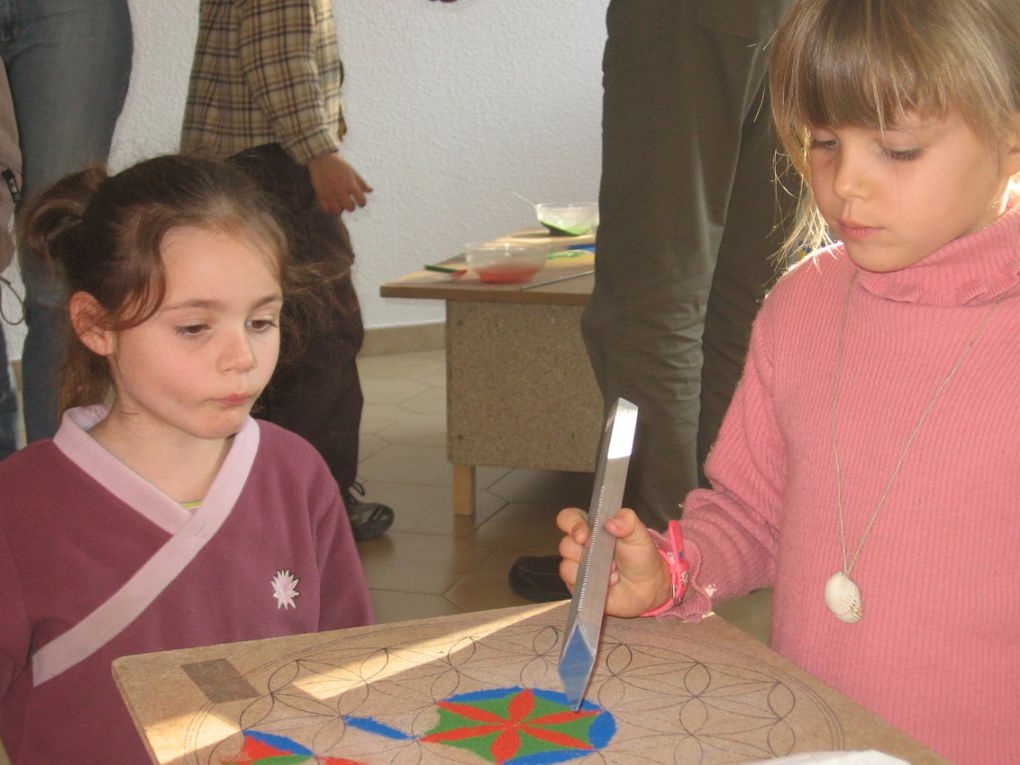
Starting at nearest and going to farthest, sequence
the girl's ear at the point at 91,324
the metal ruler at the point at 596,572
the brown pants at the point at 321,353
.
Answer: the metal ruler at the point at 596,572
the girl's ear at the point at 91,324
the brown pants at the point at 321,353

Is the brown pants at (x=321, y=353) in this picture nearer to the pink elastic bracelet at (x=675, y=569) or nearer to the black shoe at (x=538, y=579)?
Answer: the black shoe at (x=538, y=579)

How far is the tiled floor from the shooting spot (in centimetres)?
213

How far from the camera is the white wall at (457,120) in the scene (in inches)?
162

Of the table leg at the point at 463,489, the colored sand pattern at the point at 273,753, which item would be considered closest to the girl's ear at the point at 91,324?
the colored sand pattern at the point at 273,753

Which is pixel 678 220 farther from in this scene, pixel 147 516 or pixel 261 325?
pixel 147 516

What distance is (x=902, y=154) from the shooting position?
0.83m

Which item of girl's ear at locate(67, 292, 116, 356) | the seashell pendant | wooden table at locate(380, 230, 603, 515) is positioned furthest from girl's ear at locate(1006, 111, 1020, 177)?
wooden table at locate(380, 230, 603, 515)

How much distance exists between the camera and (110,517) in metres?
1.06

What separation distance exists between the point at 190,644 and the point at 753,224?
0.96 metres

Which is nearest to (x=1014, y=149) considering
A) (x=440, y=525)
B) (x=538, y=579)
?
(x=538, y=579)

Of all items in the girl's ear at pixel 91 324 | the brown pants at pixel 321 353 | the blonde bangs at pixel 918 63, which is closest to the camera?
the blonde bangs at pixel 918 63

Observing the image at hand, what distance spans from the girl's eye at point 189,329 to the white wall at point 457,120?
10.1 feet

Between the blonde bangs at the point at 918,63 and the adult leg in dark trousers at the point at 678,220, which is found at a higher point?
the blonde bangs at the point at 918,63

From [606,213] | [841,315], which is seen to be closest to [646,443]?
[606,213]
